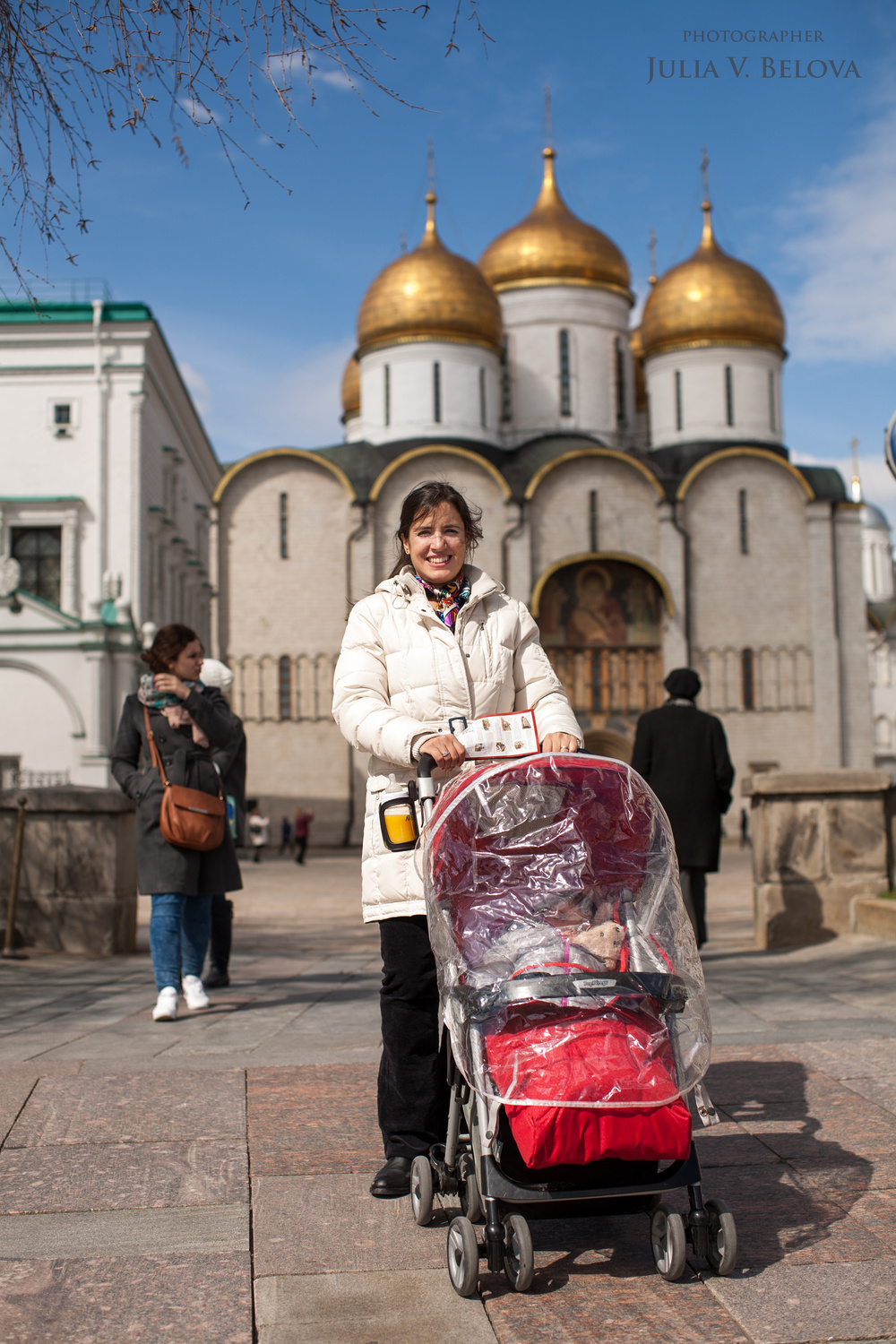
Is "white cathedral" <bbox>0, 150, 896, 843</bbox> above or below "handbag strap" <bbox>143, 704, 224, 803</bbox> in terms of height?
above

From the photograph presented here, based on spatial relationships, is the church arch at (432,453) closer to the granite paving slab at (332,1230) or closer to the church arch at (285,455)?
the church arch at (285,455)

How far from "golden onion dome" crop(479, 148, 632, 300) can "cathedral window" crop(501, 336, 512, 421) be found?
1.95 meters

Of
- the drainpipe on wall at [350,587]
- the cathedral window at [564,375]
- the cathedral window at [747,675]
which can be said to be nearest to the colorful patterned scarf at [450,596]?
the drainpipe on wall at [350,587]

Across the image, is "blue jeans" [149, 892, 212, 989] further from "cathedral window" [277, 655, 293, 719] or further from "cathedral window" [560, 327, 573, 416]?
"cathedral window" [560, 327, 573, 416]

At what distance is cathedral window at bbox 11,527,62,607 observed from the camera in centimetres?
2784

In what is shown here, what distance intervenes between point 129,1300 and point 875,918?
18.1 ft

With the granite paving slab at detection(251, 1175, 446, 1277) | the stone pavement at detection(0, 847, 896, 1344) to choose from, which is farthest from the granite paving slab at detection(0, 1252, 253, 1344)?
the granite paving slab at detection(251, 1175, 446, 1277)

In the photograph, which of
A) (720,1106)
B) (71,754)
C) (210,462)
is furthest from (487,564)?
(720,1106)

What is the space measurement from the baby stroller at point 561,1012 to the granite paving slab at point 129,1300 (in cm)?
44

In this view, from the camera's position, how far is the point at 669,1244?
7.86 ft

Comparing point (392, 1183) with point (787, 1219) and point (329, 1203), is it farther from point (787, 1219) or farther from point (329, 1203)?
point (787, 1219)

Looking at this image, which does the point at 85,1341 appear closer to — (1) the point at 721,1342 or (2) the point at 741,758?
(1) the point at 721,1342

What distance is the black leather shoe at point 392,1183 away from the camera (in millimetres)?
2879

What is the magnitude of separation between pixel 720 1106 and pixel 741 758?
28.6m
